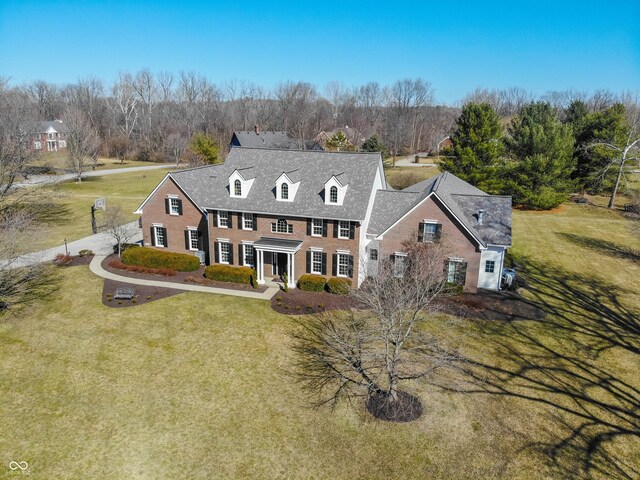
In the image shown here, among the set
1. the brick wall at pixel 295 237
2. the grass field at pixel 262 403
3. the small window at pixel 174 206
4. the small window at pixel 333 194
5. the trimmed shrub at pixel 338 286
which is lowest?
the grass field at pixel 262 403

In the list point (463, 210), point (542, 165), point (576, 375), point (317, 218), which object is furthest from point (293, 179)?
point (542, 165)

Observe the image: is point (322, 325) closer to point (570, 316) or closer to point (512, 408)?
point (512, 408)

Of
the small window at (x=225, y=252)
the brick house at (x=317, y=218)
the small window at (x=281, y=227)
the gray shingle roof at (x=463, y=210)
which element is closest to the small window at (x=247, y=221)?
the brick house at (x=317, y=218)

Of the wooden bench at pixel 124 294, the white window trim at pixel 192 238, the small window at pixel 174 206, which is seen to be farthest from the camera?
the white window trim at pixel 192 238

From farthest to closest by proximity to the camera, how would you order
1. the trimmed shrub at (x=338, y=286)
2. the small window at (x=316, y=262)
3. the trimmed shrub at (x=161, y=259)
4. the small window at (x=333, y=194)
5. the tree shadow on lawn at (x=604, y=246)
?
the tree shadow on lawn at (x=604, y=246) → the trimmed shrub at (x=161, y=259) → the small window at (x=316, y=262) → the small window at (x=333, y=194) → the trimmed shrub at (x=338, y=286)

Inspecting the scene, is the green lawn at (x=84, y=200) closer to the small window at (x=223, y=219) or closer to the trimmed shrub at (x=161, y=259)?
the trimmed shrub at (x=161, y=259)

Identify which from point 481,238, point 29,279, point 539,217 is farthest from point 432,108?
point 29,279

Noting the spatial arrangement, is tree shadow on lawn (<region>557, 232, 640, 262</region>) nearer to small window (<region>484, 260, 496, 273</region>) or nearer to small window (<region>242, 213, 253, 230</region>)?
small window (<region>484, 260, 496, 273</region>)

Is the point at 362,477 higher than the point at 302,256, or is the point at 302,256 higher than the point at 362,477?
the point at 302,256
